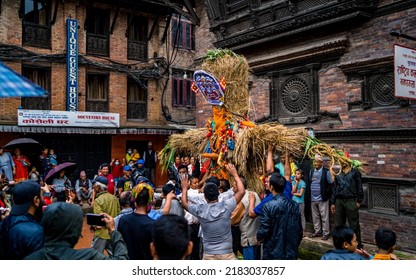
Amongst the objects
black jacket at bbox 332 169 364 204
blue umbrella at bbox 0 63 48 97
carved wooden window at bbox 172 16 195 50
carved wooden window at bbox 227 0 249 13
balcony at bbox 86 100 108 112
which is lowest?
black jacket at bbox 332 169 364 204

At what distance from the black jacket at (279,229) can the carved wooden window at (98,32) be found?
14235mm

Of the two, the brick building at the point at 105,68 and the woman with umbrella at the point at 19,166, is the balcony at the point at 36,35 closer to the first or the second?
the brick building at the point at 105,68

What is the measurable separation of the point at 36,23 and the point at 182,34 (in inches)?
262

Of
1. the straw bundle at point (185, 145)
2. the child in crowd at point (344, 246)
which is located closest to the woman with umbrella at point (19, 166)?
the straw bundle at point (185, 145)

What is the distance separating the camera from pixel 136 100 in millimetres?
18328

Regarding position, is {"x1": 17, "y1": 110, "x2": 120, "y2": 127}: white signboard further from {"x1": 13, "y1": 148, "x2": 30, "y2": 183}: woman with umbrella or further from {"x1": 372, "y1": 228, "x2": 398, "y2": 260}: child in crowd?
{"x1": 372, "y1": 228, "x2": 398, "y2": 260}: child in crowd

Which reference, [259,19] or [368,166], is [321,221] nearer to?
[368,166]

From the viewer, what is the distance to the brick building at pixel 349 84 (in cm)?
757

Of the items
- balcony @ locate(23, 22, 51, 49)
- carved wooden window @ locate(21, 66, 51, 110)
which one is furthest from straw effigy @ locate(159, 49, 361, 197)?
balcony @ locate(23, 22, 51, 49)

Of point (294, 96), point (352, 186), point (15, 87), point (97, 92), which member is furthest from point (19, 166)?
point (15, 87)

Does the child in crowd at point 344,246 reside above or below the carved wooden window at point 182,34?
below

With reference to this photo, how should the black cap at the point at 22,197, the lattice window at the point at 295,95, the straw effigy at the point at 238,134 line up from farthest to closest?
the lattice window at the point at 295,95 → the straw effigy at the point at 238,134 → the black cap at the point at 22,197

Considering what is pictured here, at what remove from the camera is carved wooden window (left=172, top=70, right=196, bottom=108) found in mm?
19094

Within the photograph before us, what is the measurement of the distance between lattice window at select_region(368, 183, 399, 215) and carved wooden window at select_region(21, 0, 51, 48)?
1306cm
